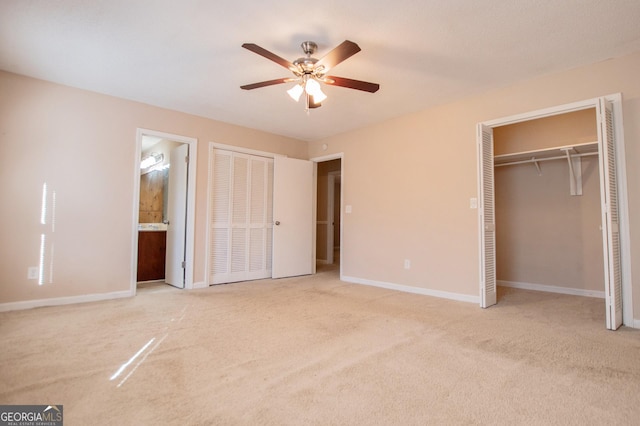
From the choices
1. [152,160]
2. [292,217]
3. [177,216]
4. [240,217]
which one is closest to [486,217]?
[292,217]

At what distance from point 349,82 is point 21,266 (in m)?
3.79

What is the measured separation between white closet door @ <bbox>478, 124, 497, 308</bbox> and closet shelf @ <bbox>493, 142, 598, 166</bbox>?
0.80 meters

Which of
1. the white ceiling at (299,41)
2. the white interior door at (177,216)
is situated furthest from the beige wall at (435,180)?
the white interior door at (177,216)

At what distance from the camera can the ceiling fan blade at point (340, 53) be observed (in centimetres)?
218

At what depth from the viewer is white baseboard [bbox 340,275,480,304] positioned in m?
3.69

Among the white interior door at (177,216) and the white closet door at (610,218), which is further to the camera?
the white interior door at (177,216)

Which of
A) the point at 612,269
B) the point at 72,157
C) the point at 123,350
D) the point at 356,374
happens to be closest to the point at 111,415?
the point at 123,350

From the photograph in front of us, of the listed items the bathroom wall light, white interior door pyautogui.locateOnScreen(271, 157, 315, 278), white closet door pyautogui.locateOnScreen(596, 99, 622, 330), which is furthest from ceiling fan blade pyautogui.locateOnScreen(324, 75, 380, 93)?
the bathroom wall light

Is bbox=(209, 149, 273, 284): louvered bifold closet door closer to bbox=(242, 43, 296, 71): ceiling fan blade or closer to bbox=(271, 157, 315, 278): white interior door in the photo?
bbox=(271, 157, 315, 278): white interior door

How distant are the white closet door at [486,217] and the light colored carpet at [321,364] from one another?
0.84ft

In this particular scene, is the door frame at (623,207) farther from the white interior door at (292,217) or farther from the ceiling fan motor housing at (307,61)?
the white interior door at (292,217)

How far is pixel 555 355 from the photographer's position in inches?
84.4

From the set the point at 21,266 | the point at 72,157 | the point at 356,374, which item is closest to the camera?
the point at 356,374

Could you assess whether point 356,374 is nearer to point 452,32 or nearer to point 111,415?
point 111,415
